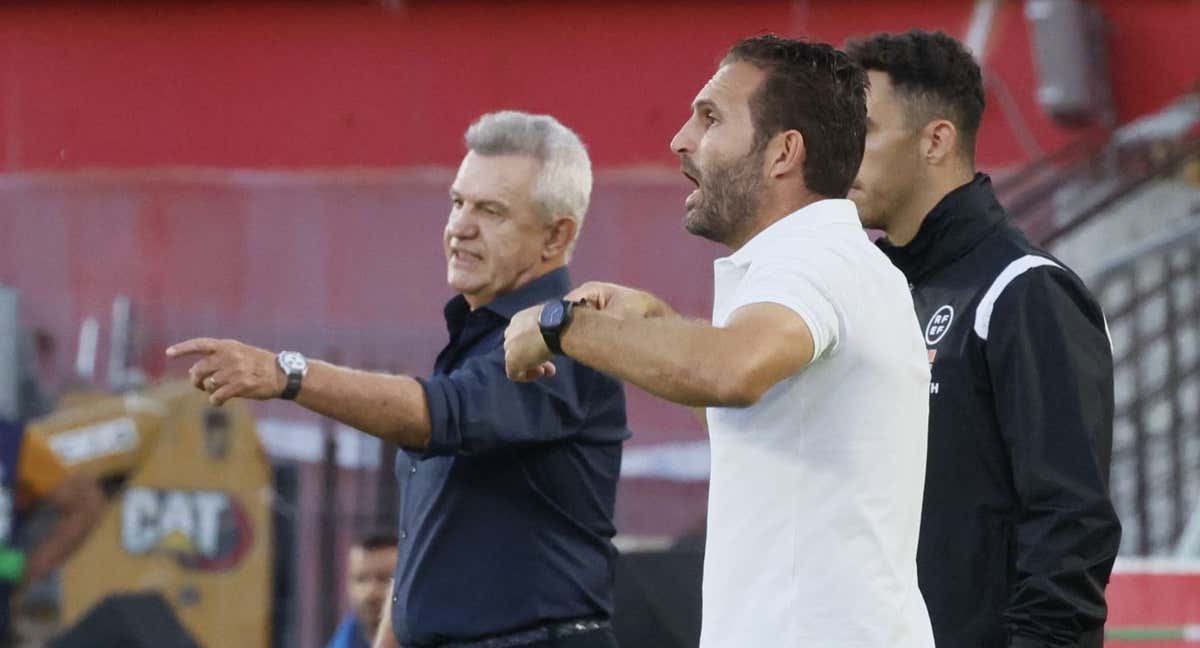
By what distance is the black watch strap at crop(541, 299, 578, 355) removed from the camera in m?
2.82

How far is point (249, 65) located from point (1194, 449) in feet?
22.7

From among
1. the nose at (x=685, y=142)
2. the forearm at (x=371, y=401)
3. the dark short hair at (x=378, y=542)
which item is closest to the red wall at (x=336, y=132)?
the dark short hair at (x=378, y=542)

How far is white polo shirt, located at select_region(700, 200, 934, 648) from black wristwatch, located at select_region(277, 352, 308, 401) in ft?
3.02

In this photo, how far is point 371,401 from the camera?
12.2 ft

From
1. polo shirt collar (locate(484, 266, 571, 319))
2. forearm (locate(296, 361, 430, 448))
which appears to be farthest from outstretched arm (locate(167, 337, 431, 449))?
polo shirt collar (locate(484, 266, 571, 319))

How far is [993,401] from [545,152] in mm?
1355

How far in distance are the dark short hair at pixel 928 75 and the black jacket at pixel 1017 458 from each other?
31 cm

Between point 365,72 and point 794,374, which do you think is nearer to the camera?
point 794,374

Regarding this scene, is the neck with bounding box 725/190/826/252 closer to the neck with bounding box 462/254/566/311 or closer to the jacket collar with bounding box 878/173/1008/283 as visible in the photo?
the jacket collar with bounding box 878/173/1008/283

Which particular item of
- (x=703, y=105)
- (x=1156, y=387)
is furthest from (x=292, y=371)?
(x=1156, y=387)

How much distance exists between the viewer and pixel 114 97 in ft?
44.8

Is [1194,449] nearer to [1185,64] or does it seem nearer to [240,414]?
[1185,64]

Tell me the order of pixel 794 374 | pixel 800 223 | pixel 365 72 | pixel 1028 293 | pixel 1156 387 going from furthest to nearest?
pixel 365 72
pixel 1156 387
pixel 1028 293
pixel 800 223
pixel 794 374

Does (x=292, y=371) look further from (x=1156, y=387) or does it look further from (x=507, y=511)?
(x=1156, y=387)
